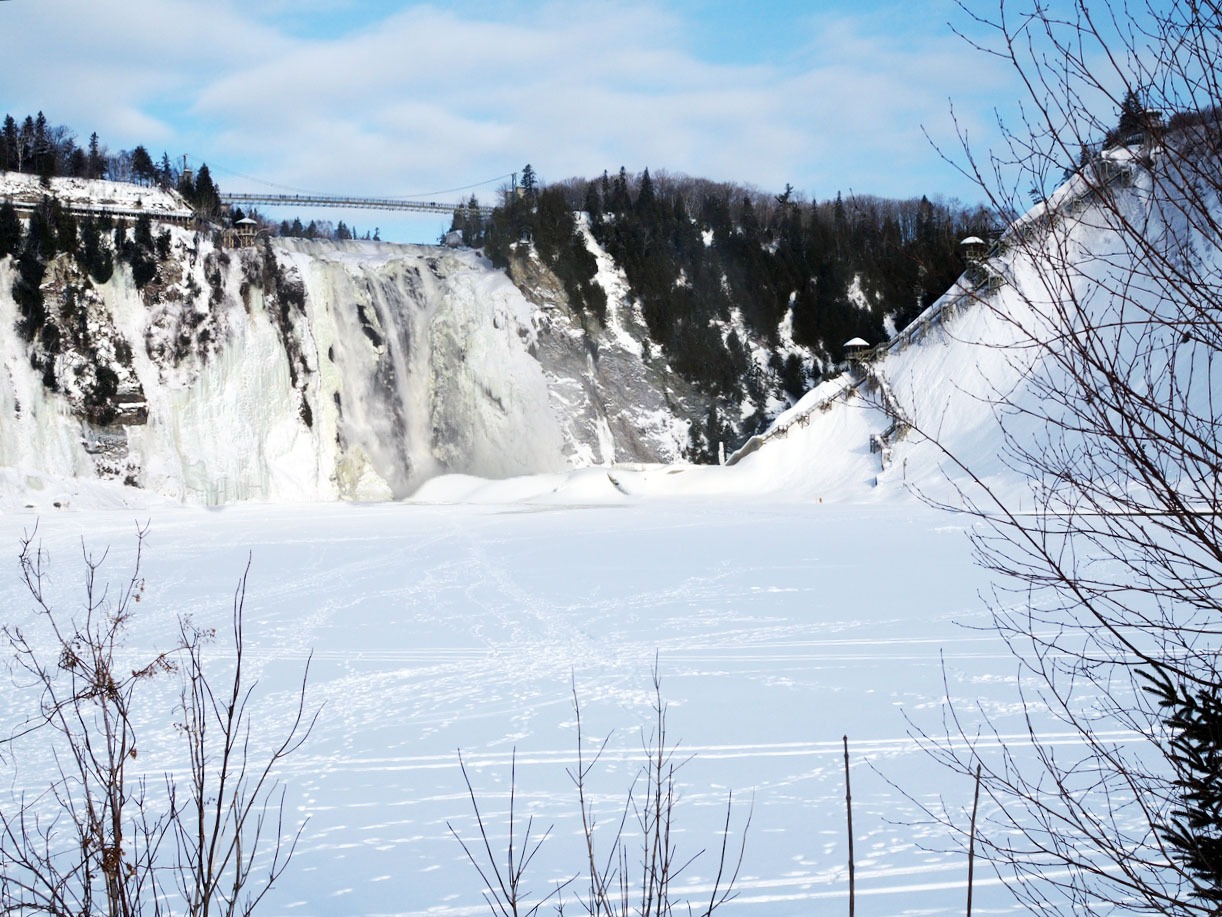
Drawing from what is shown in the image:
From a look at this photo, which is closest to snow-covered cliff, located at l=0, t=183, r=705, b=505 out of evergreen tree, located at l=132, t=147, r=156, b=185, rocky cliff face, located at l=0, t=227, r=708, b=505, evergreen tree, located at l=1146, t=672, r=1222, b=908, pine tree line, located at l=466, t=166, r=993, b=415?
rocky cliff face, located at l=0, t=227, r=708, b=505

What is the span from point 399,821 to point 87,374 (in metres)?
28.9

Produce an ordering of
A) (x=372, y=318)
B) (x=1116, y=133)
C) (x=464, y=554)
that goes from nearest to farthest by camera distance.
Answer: (x=1116, y=133)
(x=464, y=554)
(x=372, y=318)

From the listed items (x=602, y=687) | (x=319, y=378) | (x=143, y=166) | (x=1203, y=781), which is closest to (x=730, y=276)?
(x=319, y=378)

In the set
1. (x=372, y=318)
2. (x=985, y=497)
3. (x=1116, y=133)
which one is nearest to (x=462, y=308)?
(x=372, y=318)

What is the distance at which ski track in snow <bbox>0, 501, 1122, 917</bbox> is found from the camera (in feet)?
16.5

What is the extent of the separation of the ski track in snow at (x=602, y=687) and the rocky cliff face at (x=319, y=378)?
547 inches

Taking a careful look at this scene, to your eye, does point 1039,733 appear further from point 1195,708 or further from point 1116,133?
point 1116,133

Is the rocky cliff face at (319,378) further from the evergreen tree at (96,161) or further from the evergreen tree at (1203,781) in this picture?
the evergreen tree at (1203,781)

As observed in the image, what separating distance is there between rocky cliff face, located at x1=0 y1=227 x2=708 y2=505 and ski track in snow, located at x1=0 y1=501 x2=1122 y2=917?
13.9 m

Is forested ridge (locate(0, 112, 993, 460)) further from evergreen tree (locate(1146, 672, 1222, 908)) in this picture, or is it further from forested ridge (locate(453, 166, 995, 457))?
evergreen tree (locate(1146, 672, 1222, 908))

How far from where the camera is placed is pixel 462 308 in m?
38.8

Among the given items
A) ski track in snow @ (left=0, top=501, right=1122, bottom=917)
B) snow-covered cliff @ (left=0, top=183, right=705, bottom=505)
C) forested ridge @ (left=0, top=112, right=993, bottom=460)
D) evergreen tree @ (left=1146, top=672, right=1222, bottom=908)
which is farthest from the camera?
forested ridge @ (left=0, top=112, right=993, bottom=460)

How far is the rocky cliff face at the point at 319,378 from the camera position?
29.7 metres

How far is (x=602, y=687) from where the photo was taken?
820 cm
